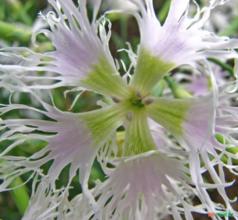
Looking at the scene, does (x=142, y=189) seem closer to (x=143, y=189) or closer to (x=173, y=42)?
(x=143, y=189)

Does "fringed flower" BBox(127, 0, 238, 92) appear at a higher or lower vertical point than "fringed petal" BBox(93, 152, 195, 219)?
higher

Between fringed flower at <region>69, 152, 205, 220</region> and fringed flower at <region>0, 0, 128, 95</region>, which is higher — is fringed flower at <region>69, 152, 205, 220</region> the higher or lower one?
the lower one

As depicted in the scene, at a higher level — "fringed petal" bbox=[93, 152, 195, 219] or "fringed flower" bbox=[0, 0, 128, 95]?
"fringed flower" bbox=[0, 0, 128, 95]

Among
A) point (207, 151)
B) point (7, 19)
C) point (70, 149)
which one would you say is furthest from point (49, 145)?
point (7, 19)

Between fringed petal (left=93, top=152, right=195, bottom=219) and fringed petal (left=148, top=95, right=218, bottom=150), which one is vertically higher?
fringed petal (left=148, top=95, right=218, bottom=150)

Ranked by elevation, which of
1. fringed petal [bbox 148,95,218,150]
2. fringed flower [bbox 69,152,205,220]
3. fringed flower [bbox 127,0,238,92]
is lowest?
fringed flower [bbox 69,152,205,220]

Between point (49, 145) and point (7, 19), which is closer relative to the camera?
point (49, 145)

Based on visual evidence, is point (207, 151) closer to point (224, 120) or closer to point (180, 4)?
point (224, 120)

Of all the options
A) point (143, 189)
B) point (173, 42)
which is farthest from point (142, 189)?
point (173, 42)
